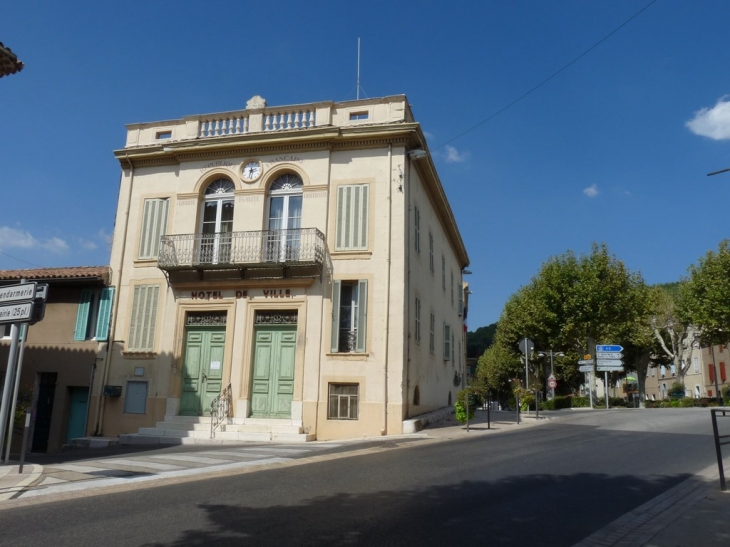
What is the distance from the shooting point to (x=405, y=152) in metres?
17.4

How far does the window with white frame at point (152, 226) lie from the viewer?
A: 18.8 m

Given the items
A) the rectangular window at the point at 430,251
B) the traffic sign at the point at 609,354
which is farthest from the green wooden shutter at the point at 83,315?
the traffic sign at the point at 609,354

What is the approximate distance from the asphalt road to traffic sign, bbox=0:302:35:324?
2.96 m

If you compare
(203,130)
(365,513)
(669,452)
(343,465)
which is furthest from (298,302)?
(365,513)

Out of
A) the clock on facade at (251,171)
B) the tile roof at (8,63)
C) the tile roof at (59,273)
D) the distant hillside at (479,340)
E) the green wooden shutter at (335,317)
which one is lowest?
the green wooden shutter at (335,317)

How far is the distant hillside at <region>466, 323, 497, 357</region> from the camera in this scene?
10031 centimetres

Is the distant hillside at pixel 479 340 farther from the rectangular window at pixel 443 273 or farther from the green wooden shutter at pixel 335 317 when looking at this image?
the green wooden shutter at pixel 335 317

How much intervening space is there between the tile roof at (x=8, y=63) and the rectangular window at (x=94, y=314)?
813 centimetres

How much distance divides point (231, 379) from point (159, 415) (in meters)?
2.52

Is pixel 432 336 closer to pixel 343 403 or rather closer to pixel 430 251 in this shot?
pixel 430 251

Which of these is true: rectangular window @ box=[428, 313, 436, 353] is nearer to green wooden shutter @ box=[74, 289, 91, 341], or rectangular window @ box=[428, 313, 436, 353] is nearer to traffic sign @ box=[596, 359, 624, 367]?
green wooden shutter @ box=[74, 289, 91, 341]

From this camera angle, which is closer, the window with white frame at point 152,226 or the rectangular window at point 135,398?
the rectangular window at point 135,398

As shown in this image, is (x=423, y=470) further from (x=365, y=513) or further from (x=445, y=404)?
(x=445, y=404)

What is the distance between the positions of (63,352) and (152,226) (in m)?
4.73
